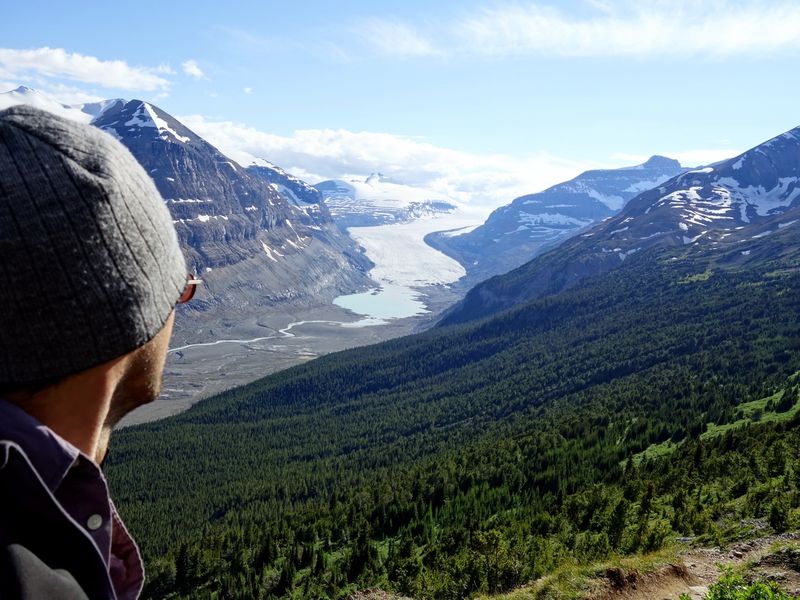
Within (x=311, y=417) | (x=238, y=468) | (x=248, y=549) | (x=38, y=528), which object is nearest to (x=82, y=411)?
(x=38, y=528)

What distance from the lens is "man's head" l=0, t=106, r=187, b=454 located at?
222 centimetres

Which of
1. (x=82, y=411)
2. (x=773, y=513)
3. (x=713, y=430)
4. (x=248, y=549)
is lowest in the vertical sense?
(x=248, y=549)

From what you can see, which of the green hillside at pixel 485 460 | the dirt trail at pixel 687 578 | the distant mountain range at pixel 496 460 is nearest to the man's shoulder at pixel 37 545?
the dirt trail at pixel 687 578

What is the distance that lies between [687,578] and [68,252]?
25.7 meters

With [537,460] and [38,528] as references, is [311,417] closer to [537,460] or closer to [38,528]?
[537,460]

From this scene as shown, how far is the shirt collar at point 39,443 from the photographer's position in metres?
2.13

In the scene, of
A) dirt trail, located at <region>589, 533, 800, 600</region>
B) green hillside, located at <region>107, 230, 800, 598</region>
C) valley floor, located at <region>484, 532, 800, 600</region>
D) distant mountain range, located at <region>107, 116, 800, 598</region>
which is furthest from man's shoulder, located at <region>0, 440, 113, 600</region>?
green hillside, located at <region>107, 230, 800, 598</region>

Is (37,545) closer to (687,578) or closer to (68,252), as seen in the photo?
(68,252)

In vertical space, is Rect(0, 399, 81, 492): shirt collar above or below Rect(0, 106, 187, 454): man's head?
below

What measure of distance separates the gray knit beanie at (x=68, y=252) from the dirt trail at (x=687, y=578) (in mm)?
21986

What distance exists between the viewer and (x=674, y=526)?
32.6 meters

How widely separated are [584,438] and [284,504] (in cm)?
4823

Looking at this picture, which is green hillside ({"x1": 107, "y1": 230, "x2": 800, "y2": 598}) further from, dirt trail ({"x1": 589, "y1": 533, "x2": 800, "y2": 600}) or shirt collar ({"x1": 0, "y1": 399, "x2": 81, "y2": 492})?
shirt collar ({"x1": 0, "y1": 399, "x2": 81, "y2": 492})

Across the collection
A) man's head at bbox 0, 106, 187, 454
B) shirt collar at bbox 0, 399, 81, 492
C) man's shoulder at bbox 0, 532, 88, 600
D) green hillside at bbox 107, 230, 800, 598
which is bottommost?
green hillside at bbox 107, 230, 800, 598
